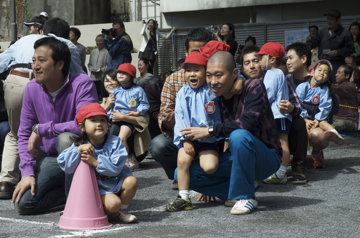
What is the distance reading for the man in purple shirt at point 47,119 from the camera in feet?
12.2

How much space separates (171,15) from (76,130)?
504 inches

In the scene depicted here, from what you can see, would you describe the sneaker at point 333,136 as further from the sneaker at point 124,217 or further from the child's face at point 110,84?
the child's face at point 110,84

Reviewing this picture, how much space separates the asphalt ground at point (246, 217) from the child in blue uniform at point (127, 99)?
129 centimetres

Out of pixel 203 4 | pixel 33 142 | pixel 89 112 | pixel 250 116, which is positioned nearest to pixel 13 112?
pixel 33 142

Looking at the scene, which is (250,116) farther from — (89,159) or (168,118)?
(89,159)

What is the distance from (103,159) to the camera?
3.30m

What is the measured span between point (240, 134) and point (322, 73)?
2457 millimetres

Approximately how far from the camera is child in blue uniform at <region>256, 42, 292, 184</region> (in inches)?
188

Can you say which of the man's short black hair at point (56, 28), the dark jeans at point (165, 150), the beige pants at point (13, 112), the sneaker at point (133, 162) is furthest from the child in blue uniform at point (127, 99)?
the beige pants at point (13, 112)

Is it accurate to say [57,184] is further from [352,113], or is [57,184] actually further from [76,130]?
[352,113]

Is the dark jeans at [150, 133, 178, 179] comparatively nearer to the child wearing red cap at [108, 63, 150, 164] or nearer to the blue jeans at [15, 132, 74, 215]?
the blue jeans at [15, 132, 74, 215]

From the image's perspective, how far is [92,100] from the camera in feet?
12.6

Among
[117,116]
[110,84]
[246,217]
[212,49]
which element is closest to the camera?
[246,217]

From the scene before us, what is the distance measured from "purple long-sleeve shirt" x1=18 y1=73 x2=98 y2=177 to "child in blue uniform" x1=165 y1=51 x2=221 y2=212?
83 cm
